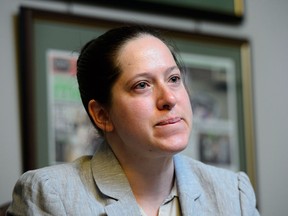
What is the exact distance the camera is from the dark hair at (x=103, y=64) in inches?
46.6

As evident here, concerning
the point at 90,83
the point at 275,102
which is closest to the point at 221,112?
the point at 275,102

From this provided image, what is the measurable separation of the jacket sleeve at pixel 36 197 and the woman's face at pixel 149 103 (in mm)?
212

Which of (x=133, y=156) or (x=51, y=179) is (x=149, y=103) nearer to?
(x=133, y=156)

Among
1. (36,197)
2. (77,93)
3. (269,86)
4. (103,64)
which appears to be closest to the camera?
(36,197)

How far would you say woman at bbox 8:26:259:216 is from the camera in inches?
43.7

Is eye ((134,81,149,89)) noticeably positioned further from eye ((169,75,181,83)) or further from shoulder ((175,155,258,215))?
shoulder ((175,155,258,215))

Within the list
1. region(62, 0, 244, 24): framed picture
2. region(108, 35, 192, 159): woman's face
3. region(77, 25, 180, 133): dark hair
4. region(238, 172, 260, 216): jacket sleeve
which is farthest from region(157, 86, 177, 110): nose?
region(62, 0, 244, 24): framed picture

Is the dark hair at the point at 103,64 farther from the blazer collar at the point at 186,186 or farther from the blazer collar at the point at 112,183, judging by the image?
the blazer collar at the point at 186,186

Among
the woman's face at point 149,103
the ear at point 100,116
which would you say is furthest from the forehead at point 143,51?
the ear at point 100,116

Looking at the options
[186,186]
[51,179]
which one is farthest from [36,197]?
[186,186]

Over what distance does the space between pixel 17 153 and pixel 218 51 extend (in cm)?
88

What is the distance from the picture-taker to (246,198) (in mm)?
1272

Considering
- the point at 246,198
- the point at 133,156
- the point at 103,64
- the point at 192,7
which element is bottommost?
the point at 246,198

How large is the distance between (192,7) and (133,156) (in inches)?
33.6
